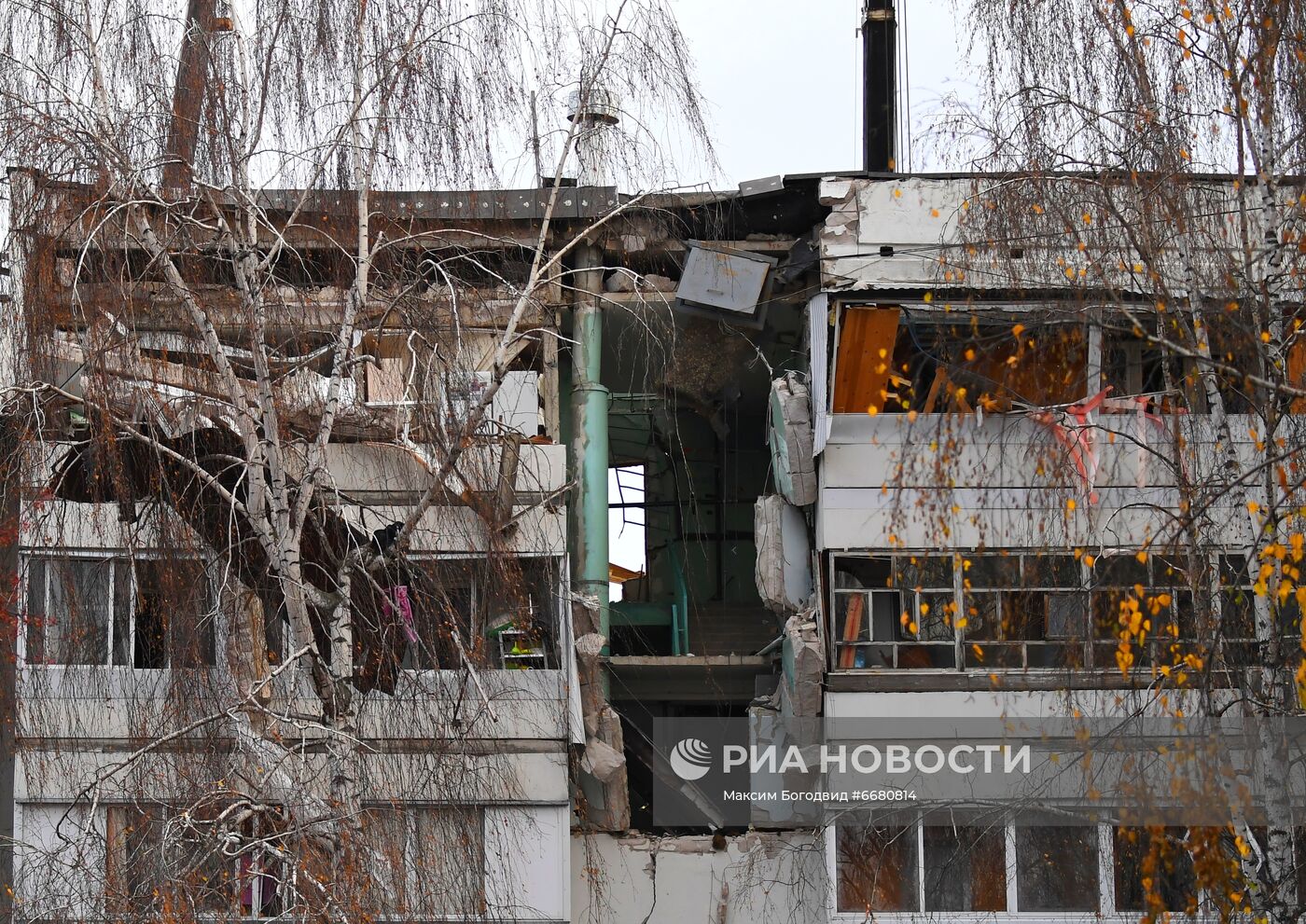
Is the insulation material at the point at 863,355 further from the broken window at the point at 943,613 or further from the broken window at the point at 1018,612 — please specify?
the broken window at the point at 1018,612

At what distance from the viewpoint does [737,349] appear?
57.9 feet

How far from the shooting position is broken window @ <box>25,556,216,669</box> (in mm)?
11227

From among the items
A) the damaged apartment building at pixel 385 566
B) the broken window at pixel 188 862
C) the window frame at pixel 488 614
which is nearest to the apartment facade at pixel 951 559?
the damaged apartment building at pixel 385 566

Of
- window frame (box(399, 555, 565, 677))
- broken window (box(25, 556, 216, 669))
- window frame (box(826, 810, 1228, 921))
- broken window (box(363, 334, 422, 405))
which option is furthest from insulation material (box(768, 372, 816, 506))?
broken window (box(25, 556, 216, 669))

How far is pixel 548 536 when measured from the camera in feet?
50.7

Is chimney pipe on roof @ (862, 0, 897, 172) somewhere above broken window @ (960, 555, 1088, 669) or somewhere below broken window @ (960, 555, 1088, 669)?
above

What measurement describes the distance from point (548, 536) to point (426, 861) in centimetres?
499

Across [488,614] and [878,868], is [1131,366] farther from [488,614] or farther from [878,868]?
[488,614]

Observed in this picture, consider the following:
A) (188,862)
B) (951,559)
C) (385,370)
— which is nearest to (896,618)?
(951,559)

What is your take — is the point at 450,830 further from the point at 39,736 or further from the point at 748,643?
the point at 748,643

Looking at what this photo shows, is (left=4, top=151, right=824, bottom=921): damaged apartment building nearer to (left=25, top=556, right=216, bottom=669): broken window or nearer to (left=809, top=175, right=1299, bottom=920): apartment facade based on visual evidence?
(left=25, top=556, right=216, bottom=669): broken window

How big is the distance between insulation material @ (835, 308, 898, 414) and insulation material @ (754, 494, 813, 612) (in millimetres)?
1202

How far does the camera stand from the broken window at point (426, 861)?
10.4 m

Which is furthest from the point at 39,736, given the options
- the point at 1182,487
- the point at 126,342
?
the point at 1182,487
